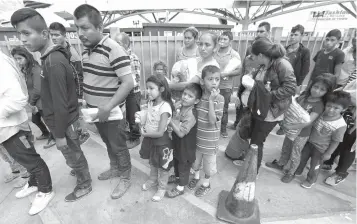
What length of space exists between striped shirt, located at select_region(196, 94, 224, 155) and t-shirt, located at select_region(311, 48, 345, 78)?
3.12m

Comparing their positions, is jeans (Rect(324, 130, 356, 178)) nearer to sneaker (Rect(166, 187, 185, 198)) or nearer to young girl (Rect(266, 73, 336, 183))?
young girl (Rect(266, 73, 336, 183))

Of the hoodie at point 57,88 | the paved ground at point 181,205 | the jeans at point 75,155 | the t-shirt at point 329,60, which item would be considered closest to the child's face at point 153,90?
the hoodie at point 57,88

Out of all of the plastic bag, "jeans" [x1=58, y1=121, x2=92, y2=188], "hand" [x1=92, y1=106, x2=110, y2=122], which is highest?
"hand" [x1=92, y1=106, x2=110, y2=122]

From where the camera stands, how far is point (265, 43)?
2270 mm

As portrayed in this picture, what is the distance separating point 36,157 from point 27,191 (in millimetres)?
715

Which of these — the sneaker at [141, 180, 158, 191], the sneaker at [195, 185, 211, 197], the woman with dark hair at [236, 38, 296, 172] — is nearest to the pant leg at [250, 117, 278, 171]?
the woman with dark hair at [236, 38, 296, 172]

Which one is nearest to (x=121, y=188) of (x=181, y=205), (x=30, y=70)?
(x=181, y=205)

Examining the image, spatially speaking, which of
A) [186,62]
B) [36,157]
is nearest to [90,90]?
[36,157]

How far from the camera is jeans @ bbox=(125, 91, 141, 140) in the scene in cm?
356

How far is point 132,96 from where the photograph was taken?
353 centimetres

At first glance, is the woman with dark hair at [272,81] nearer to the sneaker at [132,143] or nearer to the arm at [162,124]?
the arm at [162,124]

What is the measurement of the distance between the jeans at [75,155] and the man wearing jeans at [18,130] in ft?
1.11

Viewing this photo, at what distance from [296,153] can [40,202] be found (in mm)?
3358

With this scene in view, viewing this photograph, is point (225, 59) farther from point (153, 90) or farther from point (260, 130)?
point (153, 90)
